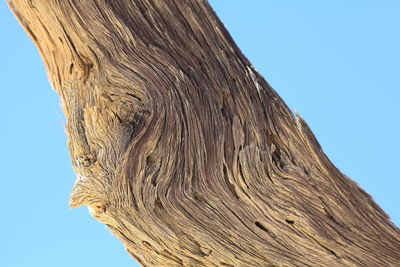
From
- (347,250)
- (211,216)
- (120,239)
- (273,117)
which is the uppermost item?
(273,117)

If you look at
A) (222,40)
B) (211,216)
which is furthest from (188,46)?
(211,216)

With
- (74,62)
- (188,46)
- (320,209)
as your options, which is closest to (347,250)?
(320,209)

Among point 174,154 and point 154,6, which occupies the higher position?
point 154,6

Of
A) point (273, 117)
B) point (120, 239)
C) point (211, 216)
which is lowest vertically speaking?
point (120, 239)

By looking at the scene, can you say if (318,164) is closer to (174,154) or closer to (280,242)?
(280,242)

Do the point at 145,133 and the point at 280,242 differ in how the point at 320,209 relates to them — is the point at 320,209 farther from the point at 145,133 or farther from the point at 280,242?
the point at 145,133

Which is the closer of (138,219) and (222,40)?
(138,219)
